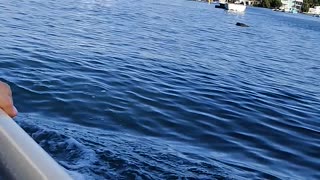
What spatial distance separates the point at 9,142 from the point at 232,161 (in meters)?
5.19

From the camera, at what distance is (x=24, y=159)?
5.99 feet

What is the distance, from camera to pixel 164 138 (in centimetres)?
744

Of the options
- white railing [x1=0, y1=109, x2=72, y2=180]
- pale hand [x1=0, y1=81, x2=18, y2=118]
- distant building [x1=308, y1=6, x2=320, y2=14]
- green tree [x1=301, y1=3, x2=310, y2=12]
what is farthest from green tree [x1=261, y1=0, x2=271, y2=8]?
white railing [x1=0, y1=109, x2=72, y2=180]

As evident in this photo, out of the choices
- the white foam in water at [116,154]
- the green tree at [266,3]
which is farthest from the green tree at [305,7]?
the white foam in water at [116,154]

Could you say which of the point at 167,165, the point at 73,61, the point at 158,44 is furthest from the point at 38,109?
the point at 158,44

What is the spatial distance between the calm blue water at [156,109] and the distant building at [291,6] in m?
162

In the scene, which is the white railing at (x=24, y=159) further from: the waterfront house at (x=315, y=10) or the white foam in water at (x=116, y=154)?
the waterfront house at (x=315, y=10)

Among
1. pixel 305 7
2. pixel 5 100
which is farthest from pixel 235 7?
pixel 305 7

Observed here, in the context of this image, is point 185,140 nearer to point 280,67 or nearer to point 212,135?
point 212,135

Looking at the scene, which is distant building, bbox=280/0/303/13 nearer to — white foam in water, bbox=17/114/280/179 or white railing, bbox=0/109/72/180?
white foam in water, bbox=17/114/280/179

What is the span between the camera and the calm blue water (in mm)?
6293

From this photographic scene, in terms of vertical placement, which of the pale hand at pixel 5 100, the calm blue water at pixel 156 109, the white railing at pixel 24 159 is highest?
the pale hand at pixel 5 100

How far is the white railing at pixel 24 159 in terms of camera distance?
174 centimetres

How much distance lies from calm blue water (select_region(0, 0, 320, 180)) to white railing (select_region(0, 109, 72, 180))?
11.2 ft
